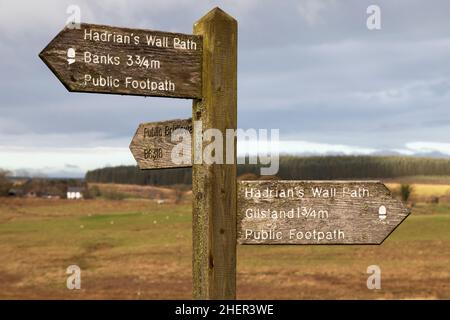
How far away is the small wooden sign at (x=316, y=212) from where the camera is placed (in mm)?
4414

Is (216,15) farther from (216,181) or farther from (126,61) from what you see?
(216,181)

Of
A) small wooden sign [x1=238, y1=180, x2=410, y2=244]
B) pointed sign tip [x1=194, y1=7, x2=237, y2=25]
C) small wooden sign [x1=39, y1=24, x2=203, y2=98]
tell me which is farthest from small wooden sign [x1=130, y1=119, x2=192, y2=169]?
pointed sign tip [x1=194, y1=7, x2=237, y2=25]

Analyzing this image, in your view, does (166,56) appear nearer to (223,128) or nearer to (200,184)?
(223,128)

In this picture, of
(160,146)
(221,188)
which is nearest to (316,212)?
(221,188)

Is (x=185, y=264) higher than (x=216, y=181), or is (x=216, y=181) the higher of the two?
(x=216, y=181)

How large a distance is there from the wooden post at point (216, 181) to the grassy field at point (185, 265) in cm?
1378

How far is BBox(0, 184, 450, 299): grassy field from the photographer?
19.3 meters

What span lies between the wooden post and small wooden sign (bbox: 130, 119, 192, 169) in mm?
156

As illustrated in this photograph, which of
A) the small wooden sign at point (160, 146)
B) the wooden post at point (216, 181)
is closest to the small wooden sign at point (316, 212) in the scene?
the wooden post at point (216, 181)

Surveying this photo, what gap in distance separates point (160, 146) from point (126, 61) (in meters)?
0.85

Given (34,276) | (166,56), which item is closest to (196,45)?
(166,56)

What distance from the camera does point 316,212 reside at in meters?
4.46

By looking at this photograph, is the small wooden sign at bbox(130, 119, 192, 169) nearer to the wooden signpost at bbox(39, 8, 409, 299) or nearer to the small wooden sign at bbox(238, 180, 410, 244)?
the wooden signpost at bbox(39, 8, 409, 299)

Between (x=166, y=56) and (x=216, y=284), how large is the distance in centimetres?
166
